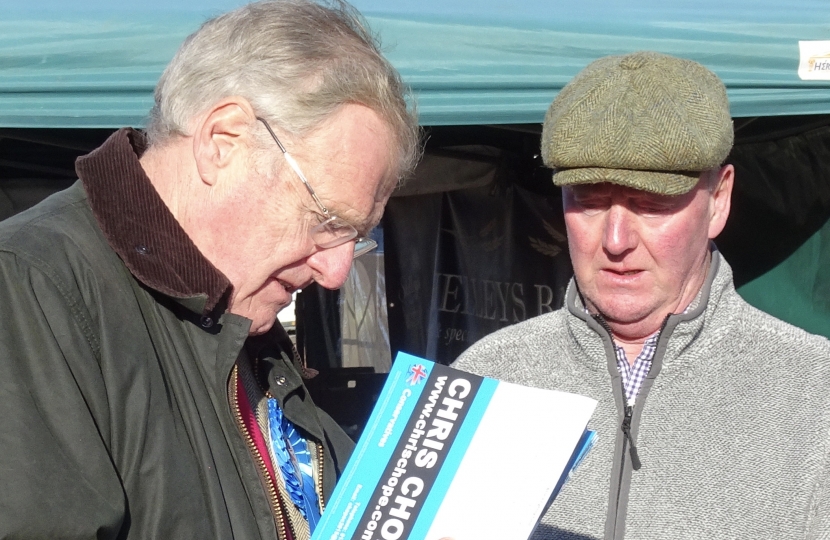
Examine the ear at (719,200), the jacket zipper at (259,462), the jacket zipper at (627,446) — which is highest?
the ear at (719,200)

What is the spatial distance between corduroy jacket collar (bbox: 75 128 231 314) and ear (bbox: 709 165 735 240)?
111 cm

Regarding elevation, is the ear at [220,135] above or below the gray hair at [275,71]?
below

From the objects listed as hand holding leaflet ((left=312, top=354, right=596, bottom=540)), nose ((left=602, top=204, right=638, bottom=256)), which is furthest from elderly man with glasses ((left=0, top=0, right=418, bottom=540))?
nose ((left=602, top=204, right=638, bottom=256))

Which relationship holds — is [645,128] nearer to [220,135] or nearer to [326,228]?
[326,228]

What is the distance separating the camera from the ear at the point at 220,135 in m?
1.44

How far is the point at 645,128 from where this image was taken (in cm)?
170

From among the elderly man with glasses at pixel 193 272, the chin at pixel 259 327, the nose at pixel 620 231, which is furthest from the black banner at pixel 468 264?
the chin at pixel 259 327

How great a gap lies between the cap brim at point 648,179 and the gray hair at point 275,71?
47 cm

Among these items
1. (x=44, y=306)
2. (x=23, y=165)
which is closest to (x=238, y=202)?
(x=44, y=306)

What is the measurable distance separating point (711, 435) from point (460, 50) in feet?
4.85

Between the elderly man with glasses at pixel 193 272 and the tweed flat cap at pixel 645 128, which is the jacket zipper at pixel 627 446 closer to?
the tweed flat cap at pixel 645 128

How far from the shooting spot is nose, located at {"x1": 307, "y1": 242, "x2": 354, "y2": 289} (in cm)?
163

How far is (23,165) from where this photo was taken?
3.22 metres

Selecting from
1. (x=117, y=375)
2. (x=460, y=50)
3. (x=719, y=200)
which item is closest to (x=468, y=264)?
(x=460, y=50)
